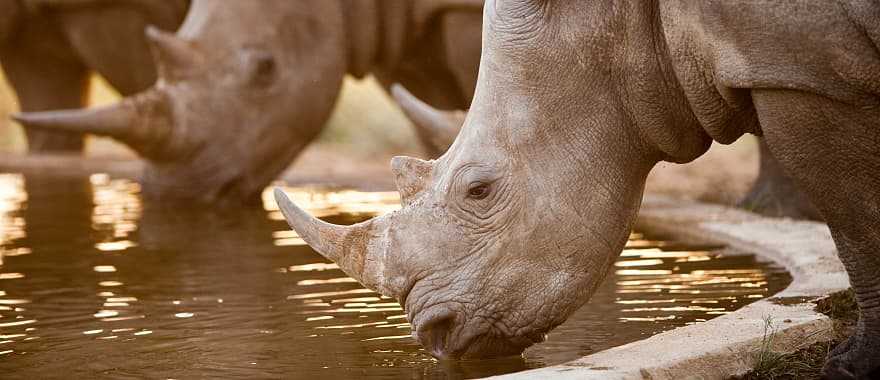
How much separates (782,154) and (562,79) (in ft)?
1.83

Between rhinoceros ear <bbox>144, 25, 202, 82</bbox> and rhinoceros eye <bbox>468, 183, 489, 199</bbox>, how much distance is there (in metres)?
4.31

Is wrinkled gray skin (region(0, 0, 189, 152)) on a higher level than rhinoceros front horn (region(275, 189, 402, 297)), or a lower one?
higher

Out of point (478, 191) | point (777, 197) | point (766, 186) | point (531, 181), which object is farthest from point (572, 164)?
point (766, 186)

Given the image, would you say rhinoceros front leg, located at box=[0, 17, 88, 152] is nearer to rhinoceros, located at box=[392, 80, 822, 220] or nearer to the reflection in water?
the reflection in water

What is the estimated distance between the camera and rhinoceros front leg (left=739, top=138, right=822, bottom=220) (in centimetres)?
730

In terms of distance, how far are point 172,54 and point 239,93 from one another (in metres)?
0.39

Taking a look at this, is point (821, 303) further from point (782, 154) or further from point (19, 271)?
point (19, 271)

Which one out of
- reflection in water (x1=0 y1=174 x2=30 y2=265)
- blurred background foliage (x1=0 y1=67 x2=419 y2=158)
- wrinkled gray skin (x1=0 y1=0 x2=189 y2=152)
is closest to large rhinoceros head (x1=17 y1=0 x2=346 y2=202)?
reflection in water (x1=0 y1=174 x2=30 y2=265)

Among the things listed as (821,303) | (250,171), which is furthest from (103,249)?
(821,303)

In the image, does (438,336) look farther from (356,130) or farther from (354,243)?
(356,130)

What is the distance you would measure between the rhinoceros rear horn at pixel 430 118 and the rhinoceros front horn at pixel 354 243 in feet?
6.38

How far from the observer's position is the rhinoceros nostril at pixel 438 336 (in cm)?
408

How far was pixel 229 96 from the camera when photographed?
8305mm

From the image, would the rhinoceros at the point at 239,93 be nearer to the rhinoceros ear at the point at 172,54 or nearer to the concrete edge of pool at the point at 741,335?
the rhinoceros ear at the point at 172,54
